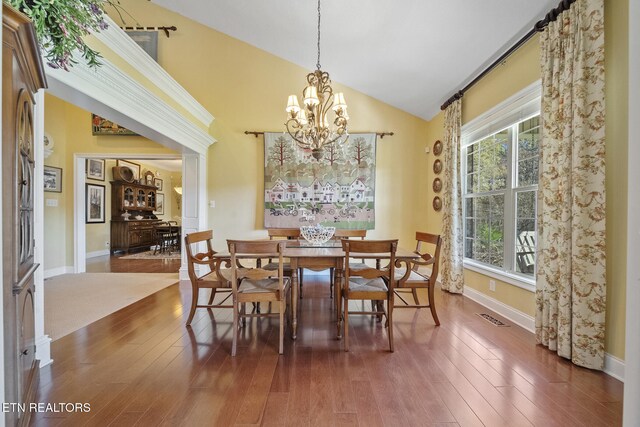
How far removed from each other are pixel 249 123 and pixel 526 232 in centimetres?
426

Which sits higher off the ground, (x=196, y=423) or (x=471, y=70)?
(x=471, y=70)

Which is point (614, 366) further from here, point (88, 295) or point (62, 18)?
point (88, 295)

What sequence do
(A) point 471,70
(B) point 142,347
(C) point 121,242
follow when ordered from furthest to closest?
(C) point 121,242 < (A) point 471,70 < (B) point 142,347

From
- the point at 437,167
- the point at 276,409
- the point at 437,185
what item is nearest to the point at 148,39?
the point at 437,167

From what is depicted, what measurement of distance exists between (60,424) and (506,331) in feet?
11.1

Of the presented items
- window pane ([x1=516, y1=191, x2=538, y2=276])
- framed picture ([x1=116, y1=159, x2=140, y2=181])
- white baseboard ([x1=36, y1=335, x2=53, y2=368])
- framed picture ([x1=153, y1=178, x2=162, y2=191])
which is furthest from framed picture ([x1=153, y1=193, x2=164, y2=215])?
window pane ([x1=516, y1=191, x2=538, y2=276])

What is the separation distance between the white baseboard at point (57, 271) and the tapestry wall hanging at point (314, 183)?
365 cm

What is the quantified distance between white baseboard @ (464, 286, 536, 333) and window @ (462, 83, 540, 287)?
321mm

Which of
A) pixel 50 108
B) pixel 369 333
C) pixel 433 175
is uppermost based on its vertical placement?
pixel 50 108

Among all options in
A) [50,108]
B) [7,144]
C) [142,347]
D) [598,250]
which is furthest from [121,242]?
[598,250]

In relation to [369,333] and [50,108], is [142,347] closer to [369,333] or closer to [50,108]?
[369,333]

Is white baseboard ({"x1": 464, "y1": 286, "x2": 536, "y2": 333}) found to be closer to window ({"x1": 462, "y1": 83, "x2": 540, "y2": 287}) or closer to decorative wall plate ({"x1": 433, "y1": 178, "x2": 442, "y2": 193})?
window ({"x1": 462, "y1": 83, "x2": 540, "y2": 287})

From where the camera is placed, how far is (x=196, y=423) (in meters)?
1.45

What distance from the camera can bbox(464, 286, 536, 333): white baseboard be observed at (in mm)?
2638
